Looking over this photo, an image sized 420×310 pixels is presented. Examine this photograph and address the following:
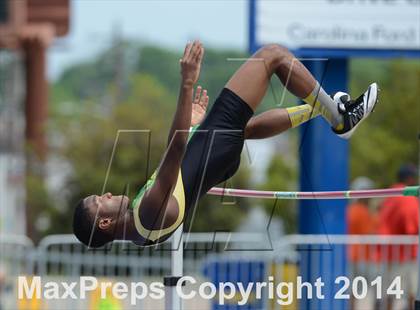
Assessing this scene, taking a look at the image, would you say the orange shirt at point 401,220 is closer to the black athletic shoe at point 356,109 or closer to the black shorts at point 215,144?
the black athletic shoe at point 356,109

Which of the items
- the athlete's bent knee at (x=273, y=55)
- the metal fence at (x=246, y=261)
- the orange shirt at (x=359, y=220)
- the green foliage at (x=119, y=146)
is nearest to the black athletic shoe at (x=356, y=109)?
the athlete's bent knee at (x=273, y=55)

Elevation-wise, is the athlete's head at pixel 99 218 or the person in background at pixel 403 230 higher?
the athlete's head at pixel 99 218

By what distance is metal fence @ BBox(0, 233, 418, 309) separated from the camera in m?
8.04

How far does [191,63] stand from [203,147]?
0.53 m

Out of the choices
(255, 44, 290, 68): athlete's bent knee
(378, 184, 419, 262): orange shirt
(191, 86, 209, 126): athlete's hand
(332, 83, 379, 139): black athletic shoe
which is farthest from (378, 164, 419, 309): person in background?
(255, 44, 290, 68): athlete's bent knee

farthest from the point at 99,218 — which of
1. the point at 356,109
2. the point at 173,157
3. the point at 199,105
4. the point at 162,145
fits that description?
the point at 162,145

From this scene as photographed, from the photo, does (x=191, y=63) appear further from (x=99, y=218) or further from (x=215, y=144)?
(x=99, y=218)

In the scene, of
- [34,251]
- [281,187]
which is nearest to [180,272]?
[34,251]

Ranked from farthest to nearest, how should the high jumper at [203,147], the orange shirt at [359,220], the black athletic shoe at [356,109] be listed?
the orange shirt at [359,220], the black athletic shoe at [356,109], the high jumper at [203,147]

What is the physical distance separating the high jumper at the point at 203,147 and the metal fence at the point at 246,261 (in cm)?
76

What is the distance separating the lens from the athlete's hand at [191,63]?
207 inches

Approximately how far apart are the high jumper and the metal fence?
0.76 meters

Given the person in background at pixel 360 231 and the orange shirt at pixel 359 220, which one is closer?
the person in background at pixel 360 231

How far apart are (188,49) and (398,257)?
14.7ft
